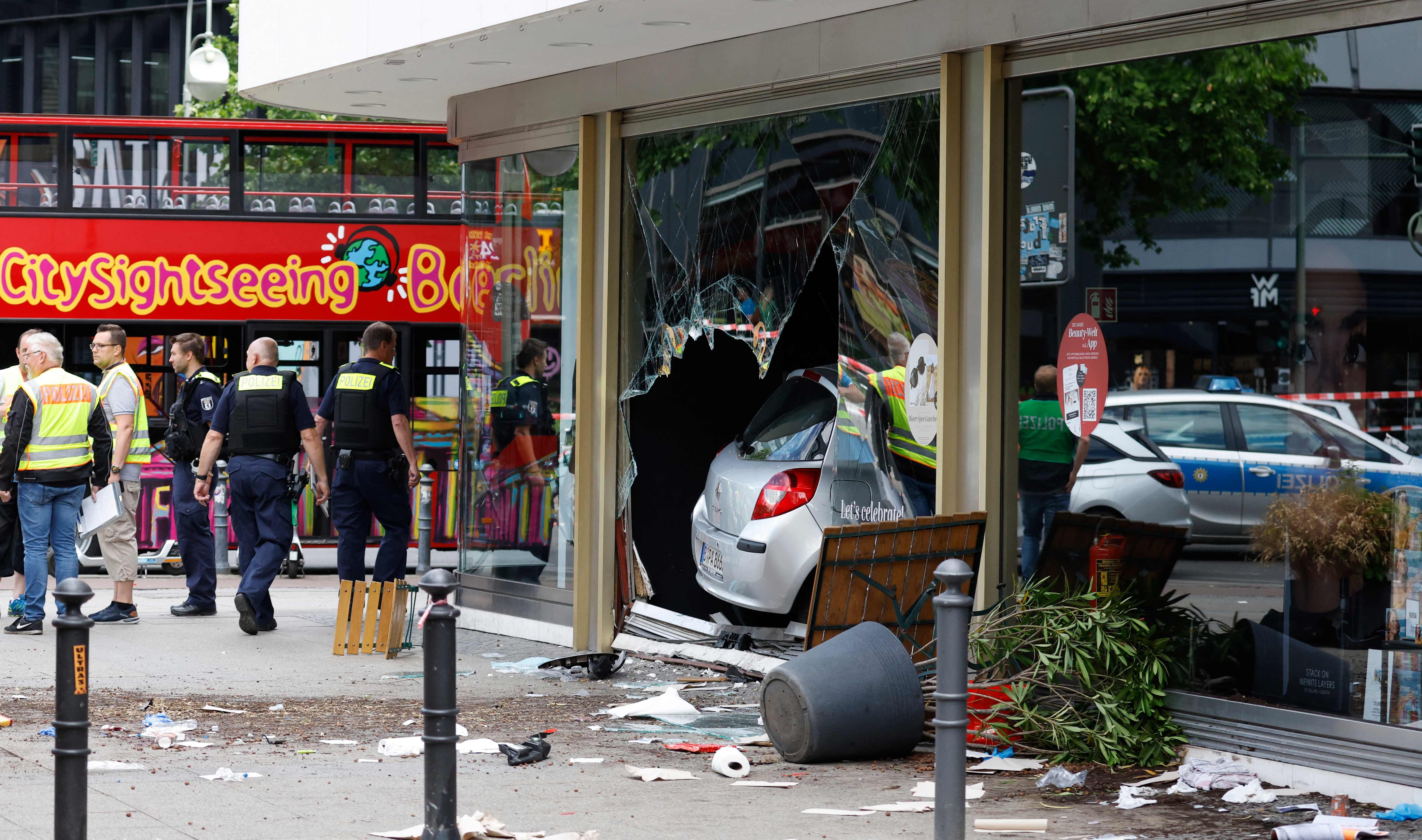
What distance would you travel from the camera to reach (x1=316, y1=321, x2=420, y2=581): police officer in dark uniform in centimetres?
1076

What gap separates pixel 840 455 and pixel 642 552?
188 cm

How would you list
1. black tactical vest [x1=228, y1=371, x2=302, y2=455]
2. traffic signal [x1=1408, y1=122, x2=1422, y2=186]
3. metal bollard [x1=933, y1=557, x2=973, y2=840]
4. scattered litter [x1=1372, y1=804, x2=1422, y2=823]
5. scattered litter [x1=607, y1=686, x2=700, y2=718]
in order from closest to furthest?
metal bollard [x1=933, y1=557, x2=973, y2=840] < scattered litter [x1=1372, y1=804, x2=1422, y2=823] < traffic signal [x1=1408, y1=122, x2=1422, y2=186] < scattered litter [x1=607, y1=686, x2=700, y2=718] < black tactical vest [x1=228, y1=371, x2=302, y2=455]

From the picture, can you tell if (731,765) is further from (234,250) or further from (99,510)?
(234,250)

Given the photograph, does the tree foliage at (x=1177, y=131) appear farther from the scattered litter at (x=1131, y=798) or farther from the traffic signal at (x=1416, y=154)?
the scattered litter at (x=1131, y=798)

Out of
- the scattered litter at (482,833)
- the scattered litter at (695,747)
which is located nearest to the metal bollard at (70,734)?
the scattered litter at (482,833)

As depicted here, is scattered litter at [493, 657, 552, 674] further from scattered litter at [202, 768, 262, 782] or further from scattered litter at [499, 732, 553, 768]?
scattered litter at [202, 768, 262, 782]

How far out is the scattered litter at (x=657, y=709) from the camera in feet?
25.7

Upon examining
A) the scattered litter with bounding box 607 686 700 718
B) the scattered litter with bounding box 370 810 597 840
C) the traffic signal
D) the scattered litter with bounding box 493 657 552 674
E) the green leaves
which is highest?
the traffic signal

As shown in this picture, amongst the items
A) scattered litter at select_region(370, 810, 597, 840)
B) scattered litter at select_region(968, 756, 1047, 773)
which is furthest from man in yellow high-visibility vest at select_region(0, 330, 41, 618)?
scattered litter at select_region(968, 756, 1047, 773)

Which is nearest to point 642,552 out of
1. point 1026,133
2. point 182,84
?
point 1026,133

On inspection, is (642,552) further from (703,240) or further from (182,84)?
(182,84)

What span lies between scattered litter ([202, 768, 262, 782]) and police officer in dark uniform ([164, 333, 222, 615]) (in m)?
5.67

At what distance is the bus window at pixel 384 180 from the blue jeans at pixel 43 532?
568cm

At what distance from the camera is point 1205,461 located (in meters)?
6.76
